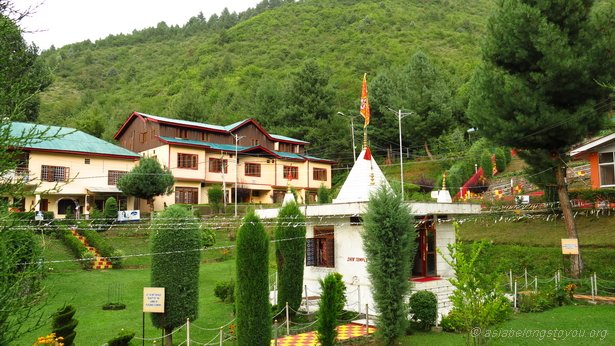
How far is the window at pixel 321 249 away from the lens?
19250 mm

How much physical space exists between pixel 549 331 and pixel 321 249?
8.57 m

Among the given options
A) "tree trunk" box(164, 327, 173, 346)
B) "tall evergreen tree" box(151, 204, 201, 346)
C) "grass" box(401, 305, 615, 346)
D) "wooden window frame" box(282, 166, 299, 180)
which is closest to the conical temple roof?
"grass" box(401, 305, 615, 346)

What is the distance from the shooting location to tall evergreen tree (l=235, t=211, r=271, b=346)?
13.0 meters

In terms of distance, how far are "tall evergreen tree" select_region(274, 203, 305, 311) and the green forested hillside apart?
40.1 m

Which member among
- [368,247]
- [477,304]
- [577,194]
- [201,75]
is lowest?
[477,304]

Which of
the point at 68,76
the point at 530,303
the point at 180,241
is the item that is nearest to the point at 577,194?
the point at 530,303

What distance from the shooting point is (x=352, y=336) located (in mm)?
14375

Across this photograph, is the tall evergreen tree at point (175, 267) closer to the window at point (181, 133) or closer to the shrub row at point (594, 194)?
the shrub row at point (594, 194)

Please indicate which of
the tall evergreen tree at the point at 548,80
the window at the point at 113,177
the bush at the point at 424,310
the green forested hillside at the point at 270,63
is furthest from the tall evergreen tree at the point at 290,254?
the green forested hillside at the point at 270,63

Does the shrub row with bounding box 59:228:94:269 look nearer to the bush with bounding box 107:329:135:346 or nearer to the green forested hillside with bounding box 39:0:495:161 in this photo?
the bush with bounding box 107:329:135:346

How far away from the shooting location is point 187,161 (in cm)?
4394

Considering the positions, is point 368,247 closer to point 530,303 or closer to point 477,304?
point 477,304

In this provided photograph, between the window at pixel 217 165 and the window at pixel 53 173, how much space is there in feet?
40.5

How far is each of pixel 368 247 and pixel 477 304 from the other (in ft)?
13.9
